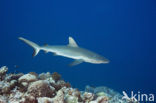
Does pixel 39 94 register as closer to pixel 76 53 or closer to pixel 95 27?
pixel 76 53

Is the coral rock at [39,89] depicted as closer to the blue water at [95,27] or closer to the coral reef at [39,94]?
the coral reef at [39,94]

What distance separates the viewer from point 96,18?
167625 millimetres

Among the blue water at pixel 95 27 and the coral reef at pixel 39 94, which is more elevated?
the blue water at pixel 95 27

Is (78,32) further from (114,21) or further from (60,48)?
(60,48)

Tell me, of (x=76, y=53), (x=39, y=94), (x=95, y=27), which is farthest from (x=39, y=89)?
(x=95, y=27)

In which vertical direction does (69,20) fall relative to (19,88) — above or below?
above

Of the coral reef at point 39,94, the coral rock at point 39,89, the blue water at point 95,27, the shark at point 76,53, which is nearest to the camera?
the coral reef at point 39,94

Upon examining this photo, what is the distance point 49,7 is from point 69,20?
2249 cm

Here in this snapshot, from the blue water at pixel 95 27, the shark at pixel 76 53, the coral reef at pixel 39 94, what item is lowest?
the coral reef at pixel 39 94

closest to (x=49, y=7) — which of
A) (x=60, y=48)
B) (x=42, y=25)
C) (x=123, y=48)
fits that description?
(x=42, y=25)

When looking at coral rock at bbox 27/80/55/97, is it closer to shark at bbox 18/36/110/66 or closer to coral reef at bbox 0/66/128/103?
coral reef at bbox 0/66/128/103

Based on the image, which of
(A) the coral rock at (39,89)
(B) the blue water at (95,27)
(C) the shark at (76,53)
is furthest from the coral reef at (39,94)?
(B) the blue water at (95,27)

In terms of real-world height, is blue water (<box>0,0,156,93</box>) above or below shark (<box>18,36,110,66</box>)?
above

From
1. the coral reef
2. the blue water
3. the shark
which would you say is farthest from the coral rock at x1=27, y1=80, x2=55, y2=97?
the blue water
